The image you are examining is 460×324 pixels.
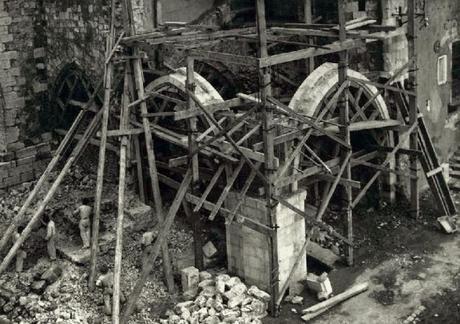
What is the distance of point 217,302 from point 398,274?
3.49m

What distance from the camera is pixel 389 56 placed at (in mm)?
14820

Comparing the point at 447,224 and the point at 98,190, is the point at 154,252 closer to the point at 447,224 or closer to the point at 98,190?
the point at 98,190

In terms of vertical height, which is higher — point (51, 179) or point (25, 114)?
point (25, 114)

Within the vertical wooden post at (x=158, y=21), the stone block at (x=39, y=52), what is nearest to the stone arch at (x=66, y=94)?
the stone block at (x=39, y=52)

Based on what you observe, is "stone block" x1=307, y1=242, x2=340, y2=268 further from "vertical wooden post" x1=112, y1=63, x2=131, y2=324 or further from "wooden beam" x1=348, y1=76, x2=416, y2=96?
"vertical wooden post" x1=112, y1=63, x2=131, y2=324

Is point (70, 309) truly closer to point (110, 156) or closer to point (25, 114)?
point (110, 156)

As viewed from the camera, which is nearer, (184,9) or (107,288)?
(107,288)

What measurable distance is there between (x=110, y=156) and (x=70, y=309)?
15.3 ft

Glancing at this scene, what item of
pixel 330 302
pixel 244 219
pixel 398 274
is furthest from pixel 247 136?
pixel 398 274

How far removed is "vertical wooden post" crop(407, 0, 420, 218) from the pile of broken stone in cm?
456

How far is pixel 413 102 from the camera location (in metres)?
14.7

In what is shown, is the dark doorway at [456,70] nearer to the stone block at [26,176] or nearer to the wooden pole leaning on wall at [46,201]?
the wooden pole leaning on wall at [46,201]

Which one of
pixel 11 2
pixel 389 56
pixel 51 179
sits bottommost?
pixel 51 179

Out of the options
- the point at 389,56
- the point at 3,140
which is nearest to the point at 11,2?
the point at 3,140
